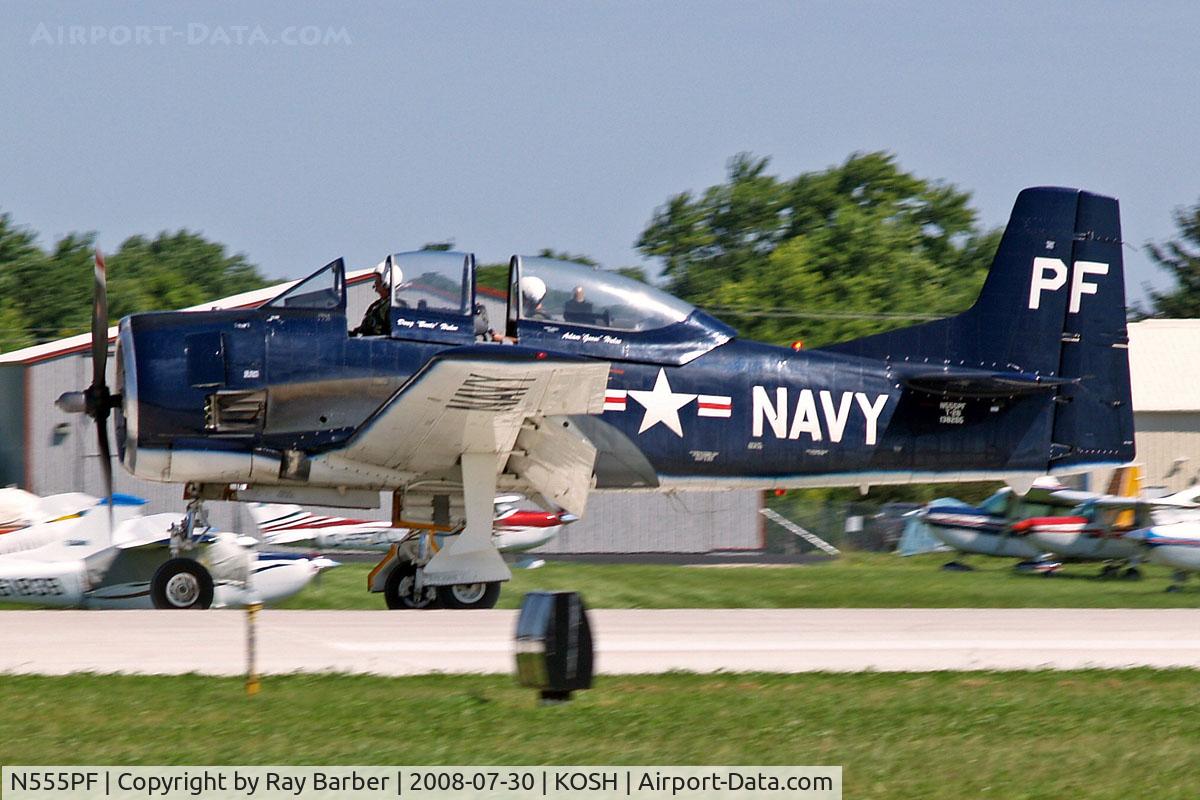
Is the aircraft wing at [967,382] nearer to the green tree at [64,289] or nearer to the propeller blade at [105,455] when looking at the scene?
the propeller blade at [105,455]

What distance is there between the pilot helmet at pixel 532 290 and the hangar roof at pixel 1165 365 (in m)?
27.2

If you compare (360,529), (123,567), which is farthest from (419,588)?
(360,529)

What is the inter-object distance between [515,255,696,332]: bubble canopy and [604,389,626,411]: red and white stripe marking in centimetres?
57

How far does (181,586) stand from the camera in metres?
12.9

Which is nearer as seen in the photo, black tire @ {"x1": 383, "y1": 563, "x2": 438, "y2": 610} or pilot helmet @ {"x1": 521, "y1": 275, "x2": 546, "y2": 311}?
pilot helmet @ {"x1": 521, "y1": 275, "x2": 546, "y2": 311}

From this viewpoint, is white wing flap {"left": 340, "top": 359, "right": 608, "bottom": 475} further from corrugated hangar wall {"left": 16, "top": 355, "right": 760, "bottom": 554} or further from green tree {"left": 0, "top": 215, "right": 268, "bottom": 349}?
green tree {"left": 0, "top": 215, "right": 268, "bottom": 349}

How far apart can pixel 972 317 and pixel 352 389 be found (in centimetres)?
641

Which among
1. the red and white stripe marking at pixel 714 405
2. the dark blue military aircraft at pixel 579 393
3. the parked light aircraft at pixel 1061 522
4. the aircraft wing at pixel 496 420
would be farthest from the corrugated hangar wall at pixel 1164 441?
the aircraft wing at pixel 496 420

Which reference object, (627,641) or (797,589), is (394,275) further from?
(797,589)

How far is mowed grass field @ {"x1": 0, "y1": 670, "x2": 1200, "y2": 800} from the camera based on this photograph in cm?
645

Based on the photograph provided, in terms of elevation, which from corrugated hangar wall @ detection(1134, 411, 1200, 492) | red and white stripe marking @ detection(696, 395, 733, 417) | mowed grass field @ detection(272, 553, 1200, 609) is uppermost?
red and white stripe marking @ detection(696, 395, 733, 417)
